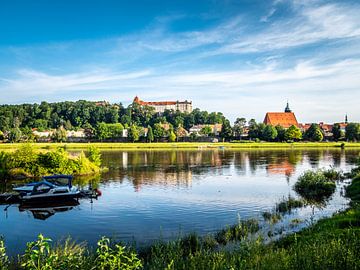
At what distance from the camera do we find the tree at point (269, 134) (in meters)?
159

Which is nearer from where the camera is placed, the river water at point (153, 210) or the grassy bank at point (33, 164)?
the river water at point (153, 210)

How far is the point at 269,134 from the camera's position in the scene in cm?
15988

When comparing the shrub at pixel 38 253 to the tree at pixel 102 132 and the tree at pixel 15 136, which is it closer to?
the tree at pixel 102 132

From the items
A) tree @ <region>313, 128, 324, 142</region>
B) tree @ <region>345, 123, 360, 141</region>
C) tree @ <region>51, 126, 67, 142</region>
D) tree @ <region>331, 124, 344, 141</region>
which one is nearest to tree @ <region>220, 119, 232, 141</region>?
tree @ <region>313, 128, 324, 142</region>

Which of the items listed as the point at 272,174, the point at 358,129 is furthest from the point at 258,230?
the point at 358,129

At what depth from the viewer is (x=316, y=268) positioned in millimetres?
10164

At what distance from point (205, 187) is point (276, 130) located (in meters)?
128

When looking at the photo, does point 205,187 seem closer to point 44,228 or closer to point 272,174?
point 272,174

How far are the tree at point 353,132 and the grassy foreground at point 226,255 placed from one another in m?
154

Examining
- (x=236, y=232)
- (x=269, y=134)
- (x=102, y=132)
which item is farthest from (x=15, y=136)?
(x=236, y=232)

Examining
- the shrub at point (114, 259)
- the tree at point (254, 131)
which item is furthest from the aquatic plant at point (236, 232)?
the tree at point (254, 131)

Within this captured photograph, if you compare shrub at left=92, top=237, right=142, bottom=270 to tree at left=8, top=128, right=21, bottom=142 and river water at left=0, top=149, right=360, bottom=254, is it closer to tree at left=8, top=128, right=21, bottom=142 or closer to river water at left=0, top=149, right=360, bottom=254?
river water at left=0, top=149, right=360, bottom=254

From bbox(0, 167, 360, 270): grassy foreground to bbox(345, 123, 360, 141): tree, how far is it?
505ft

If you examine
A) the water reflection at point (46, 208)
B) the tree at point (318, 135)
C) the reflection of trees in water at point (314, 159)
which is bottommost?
the water reflection at point (46, 208)
